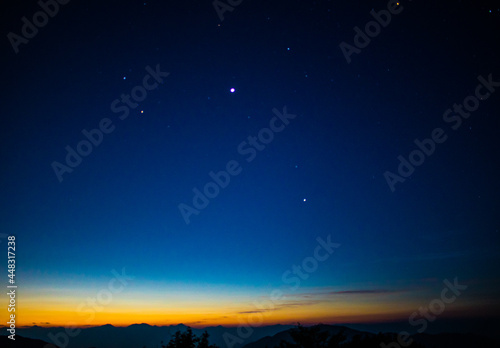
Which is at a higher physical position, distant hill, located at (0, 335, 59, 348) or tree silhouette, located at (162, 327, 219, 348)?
tree silhouette, located at (162, 327, 219, 348)

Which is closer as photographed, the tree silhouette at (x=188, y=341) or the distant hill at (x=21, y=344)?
the tree silhouette at (x=188, y=341)

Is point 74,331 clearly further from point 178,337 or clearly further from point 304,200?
point 304,200

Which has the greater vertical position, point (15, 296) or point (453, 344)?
point (15, 296)

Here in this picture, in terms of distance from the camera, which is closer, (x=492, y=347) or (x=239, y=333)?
(x=239, y=333)

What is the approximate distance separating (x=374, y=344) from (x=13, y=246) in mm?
18396

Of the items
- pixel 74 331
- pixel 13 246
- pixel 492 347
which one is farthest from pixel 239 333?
pixel 492 347

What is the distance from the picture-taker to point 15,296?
1175 cm

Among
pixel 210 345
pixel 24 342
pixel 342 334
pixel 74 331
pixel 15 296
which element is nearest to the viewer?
pixel 15 296

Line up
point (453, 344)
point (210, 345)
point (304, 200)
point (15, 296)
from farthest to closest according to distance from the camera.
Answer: point (453, 344) < point (210, 345) < point (304, 200) < point (15, 296)

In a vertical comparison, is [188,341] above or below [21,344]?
above

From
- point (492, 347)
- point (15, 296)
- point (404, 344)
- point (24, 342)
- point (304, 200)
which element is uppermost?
point (304, 200)

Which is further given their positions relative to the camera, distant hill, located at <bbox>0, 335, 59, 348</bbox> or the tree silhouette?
distant hill, located at <bbox>0, 335, 59, 348</bbox>

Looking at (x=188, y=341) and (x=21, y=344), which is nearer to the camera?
(x=188, y=341)

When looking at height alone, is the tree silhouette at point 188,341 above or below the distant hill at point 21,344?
above
